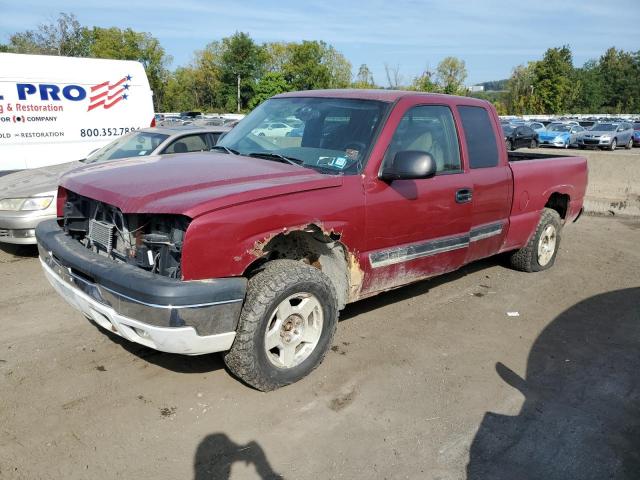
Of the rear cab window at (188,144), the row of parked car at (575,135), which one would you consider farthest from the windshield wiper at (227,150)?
the row of parked car at (575,135)

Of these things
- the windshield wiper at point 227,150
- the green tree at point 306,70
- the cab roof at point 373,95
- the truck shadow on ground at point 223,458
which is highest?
the green tree at point 306,70

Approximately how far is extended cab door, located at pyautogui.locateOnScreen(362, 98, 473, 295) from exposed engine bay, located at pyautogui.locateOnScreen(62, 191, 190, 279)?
1.42 metres

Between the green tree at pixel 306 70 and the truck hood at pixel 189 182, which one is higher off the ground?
the green tree at pixel 306 70

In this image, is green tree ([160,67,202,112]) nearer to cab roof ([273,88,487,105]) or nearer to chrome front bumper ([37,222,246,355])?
cab roof ([273,88,487,105])

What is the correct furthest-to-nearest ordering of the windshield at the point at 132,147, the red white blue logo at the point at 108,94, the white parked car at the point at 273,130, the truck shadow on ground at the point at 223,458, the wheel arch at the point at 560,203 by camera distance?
the red white blue logo at the point at 108,94, the windshield at the point at 132,147, the wheel arch at the point at 560,203, the white parked car at the point at 273,130, the truck shadow on ground at the point at 223,458

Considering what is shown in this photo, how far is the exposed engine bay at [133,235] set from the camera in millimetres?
3072

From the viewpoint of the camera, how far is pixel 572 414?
3.46 metres

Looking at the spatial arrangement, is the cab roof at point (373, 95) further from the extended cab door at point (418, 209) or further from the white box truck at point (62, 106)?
the white box truck at point (62, 106)

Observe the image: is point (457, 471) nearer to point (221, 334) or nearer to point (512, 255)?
point (221, 334)

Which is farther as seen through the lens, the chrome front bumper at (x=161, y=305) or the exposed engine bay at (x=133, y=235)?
the exposed engine bay at (x=133, y=235)

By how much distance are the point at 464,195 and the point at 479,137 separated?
0.71 meters

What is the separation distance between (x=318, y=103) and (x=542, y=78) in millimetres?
71310

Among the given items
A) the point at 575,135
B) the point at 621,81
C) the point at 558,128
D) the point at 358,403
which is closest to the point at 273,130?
the point at 358,403

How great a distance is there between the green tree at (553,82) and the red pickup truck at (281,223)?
68950mm
